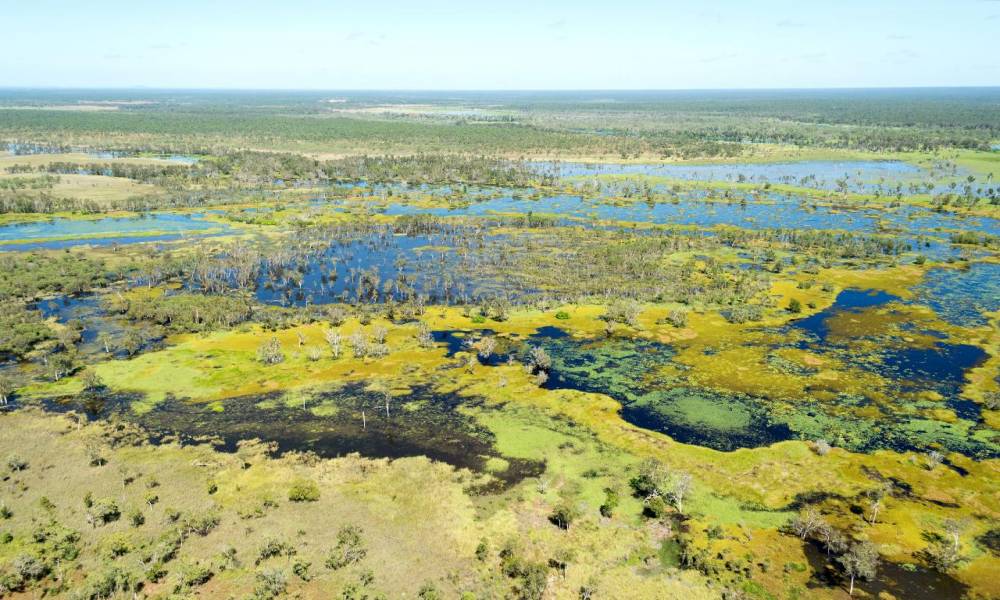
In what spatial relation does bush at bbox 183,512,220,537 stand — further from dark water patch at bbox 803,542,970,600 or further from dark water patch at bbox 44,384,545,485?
dark water patch at bbox 803,542,970,600

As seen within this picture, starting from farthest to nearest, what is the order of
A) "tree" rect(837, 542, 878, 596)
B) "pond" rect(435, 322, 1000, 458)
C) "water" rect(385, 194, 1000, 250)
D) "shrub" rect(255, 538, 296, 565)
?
"water" rect(385, 194, 1000, 250) → "pond" rect(435, 322, 1000, 458) → "shrub" rect(255, 538, 296, 565) → "tree" rect(837, 542, 878, 596)

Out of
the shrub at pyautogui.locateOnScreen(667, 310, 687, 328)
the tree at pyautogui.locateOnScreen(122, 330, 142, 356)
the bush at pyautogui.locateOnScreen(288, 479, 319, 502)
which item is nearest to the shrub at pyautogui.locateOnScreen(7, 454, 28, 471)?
the tree at pyautogui.locateOnScreen(122, 330, 142, 356)

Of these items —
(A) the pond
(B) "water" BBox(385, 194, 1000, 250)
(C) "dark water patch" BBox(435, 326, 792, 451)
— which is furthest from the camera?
(B) "water" BBox(385, 194, 1000, 250)

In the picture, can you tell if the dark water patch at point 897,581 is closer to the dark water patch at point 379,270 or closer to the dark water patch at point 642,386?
the dark water patch at point 642,386

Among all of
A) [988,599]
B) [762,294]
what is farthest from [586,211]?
[988,599]

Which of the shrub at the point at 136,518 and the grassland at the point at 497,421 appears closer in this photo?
the grassland at the point at 497,421

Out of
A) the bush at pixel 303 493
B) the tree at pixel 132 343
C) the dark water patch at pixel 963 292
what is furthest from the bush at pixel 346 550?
the dark water patch at pixel 963 292
